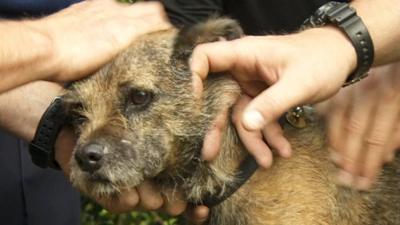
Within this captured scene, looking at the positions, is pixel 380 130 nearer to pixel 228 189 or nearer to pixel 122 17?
pixel 228 189

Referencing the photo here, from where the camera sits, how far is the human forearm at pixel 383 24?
8.94ft

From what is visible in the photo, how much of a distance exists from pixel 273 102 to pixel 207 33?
1.64 ft

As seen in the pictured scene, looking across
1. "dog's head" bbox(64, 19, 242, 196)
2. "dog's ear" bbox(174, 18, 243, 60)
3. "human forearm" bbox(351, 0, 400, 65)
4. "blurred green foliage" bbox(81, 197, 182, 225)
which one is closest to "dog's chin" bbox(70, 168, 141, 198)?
"dog's head" bbox(64, 19, 242, 196)

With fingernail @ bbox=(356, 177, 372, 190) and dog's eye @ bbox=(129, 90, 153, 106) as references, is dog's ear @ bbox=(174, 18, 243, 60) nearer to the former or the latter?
dog's eye @ bbox=(129, 90, 153, 106)

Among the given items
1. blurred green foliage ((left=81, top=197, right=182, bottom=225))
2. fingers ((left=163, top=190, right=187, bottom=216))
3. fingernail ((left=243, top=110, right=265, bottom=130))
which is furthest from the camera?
blurred green foliage ((left=81, top=197, right=182, bottom=225))

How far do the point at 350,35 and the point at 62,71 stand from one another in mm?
950

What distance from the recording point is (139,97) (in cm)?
285

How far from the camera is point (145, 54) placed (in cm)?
292

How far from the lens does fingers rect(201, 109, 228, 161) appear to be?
9.46ft

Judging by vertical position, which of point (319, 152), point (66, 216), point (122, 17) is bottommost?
point (66, 216)

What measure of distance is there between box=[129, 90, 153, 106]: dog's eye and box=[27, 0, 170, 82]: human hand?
16cm

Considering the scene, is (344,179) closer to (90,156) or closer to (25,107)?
(90,156)

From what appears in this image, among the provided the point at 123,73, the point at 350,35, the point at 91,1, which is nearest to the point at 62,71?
the point at 123,73

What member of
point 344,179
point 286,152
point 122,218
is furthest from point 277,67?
point 122,218
